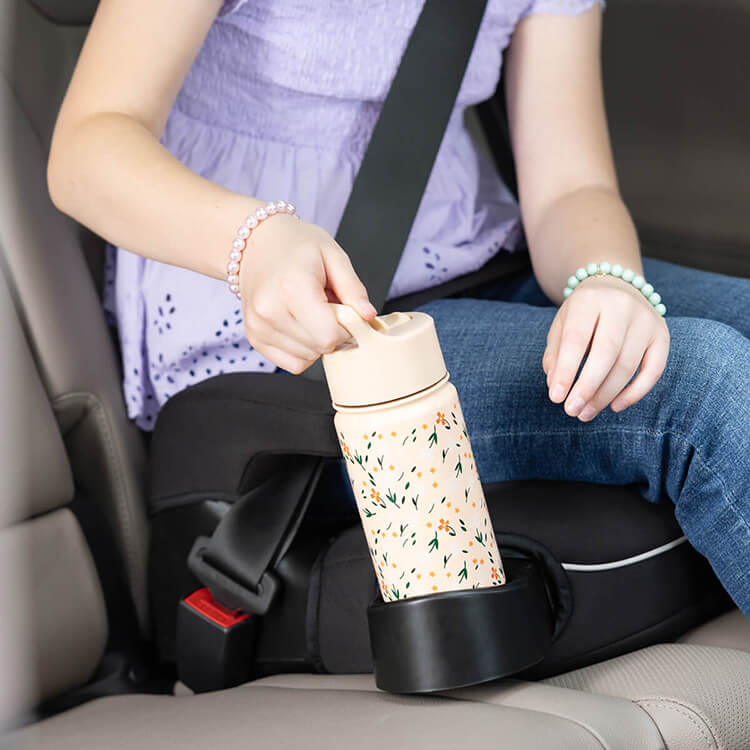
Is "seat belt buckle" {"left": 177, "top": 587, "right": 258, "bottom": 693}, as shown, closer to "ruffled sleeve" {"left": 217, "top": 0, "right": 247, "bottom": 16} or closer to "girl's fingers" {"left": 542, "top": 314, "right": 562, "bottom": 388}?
"girl's fingers" {"left": 542, "top": 314, "right": 562, "bottom": 388}

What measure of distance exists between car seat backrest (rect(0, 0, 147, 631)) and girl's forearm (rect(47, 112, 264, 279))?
13 centimetres

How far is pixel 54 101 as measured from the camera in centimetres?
92

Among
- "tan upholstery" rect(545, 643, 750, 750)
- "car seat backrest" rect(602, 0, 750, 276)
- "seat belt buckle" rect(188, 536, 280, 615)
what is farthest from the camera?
"car seat backrest" rect(602, 0, 750, 276)

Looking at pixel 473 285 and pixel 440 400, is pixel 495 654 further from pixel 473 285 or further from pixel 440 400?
pixel 473 285

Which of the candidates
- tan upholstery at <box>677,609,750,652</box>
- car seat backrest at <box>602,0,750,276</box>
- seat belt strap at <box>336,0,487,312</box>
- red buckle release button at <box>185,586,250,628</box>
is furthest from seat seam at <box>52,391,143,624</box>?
car seat backrest at <box>602,0,750,276</box>

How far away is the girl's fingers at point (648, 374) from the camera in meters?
0.61

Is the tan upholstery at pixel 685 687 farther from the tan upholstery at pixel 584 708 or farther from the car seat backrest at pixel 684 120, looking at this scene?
the car seat backrest at pixel 684 120

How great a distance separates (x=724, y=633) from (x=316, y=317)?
44cm

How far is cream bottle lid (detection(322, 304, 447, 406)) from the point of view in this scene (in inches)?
20.9

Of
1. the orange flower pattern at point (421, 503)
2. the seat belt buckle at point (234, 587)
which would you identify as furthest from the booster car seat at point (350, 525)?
the orange flower pattern at point (421, 503)

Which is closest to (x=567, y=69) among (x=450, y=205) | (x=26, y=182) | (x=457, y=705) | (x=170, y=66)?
(x=450, y=205)

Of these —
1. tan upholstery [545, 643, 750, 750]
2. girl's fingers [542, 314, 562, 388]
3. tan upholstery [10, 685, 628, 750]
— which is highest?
girl's fingers [542, 314, 562, 388]

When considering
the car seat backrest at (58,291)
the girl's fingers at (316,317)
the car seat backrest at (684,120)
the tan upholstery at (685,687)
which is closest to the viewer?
the girl's fingers at (316,317)

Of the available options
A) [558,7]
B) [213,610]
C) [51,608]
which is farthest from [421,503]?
[558,7]
